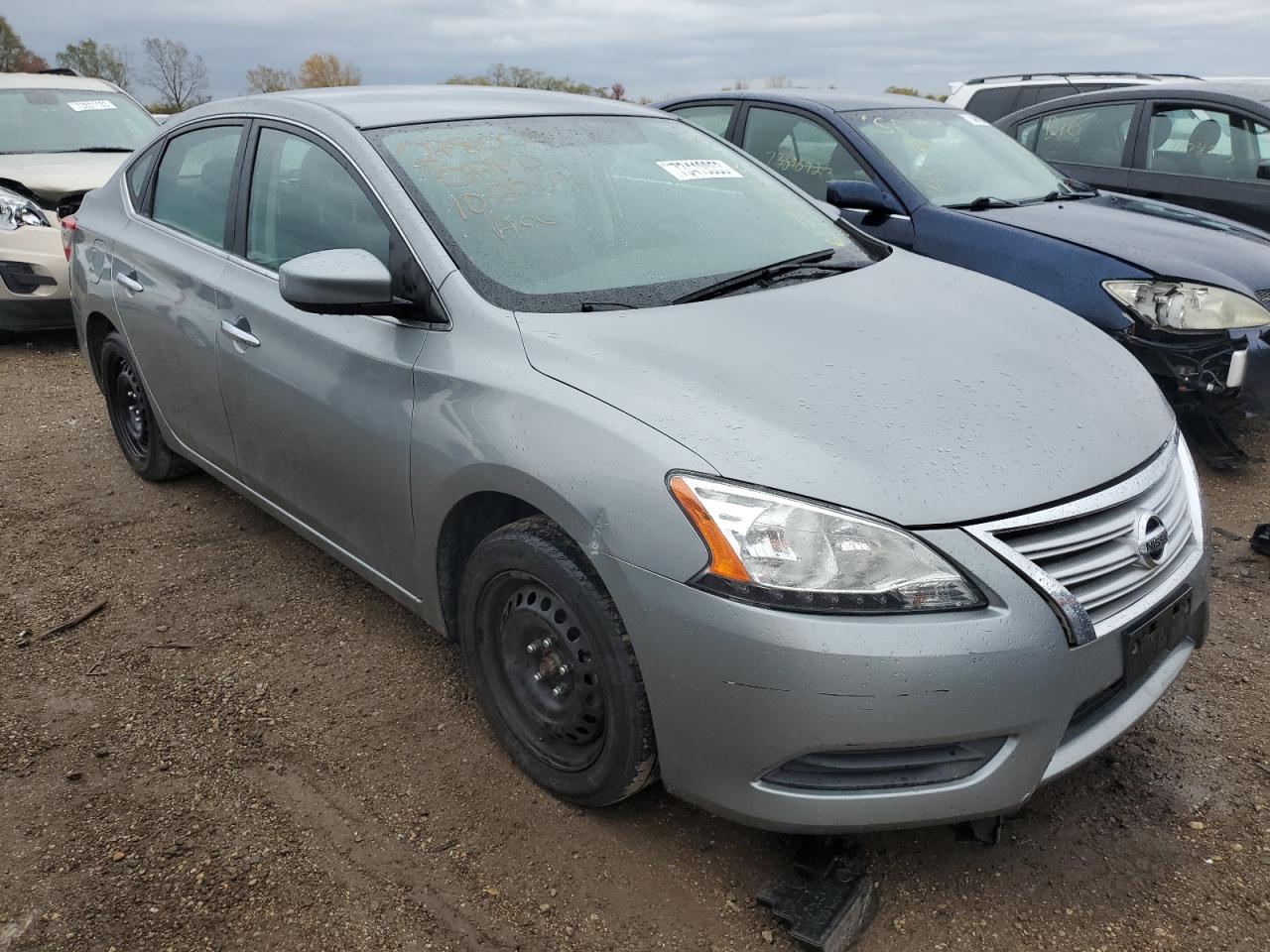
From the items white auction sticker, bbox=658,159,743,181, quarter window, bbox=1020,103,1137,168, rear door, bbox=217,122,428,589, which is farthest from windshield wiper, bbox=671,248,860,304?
quarter window, bbox=1020,103,1137,168

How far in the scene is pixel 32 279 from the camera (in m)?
6.62

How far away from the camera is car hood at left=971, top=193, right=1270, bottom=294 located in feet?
14.1

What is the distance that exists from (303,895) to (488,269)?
1.49 meters

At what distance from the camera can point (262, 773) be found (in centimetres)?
262

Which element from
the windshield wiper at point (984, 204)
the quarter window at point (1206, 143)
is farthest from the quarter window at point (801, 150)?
the quarter window at point (1206, 143)

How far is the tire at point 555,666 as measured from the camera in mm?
2133

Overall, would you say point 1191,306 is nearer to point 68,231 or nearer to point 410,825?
point 410,825

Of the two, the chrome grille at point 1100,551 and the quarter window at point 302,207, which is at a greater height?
the quarter window at point 302,207

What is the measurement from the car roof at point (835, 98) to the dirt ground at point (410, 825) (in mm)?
3233

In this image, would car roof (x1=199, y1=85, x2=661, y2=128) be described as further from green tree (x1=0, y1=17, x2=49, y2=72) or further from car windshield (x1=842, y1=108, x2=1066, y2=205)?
green tree (x1=0, y1=17, x2=49, y2=72)

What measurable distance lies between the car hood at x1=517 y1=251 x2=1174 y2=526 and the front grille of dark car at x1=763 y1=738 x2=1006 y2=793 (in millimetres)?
445

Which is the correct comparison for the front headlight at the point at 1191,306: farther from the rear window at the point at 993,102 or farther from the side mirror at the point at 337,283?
the rear window at the point at 993,102

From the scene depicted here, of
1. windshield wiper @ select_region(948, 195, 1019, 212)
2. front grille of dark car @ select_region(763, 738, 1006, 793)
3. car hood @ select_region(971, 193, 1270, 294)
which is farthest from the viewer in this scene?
windshield wiper @ select_region(948, 195, 1019, 212)

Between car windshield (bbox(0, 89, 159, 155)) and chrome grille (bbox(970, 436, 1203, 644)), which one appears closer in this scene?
chrome grille (bbox(970, 436, 1203, 644))
